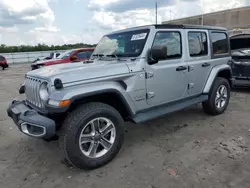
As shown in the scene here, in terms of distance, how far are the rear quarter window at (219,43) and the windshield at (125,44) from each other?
76.3 inches

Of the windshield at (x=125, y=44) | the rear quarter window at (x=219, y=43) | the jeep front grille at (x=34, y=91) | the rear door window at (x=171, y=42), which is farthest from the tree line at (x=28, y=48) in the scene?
the jeep front grille at (x=34, y=91)

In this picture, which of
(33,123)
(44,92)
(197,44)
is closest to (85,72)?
(44,92)

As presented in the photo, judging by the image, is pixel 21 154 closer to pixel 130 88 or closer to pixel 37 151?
Answer: pixel 37 151

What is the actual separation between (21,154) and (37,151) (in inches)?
9.5

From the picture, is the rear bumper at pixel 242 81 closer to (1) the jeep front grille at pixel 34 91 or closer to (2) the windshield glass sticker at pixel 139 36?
(2) the windshield glass sticker at pixel 139 36

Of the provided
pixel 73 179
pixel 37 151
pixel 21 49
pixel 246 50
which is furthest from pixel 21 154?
pixel 21 49

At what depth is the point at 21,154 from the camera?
3.64m

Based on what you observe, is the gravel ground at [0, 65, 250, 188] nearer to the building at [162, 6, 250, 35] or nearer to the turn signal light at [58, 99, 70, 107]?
the turn signal light at [58, 99, 70, 107]

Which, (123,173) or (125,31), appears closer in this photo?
(123,173)

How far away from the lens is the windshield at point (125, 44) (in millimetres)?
3699

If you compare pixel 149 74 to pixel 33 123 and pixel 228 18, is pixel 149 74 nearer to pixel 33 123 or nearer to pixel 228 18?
pixel 33 123

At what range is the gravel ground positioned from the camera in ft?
9.23

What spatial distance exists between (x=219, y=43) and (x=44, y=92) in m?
3.95

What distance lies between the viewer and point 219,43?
5102 millimetres
